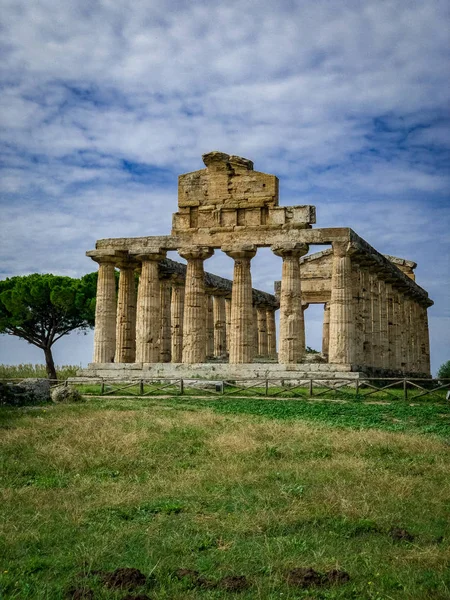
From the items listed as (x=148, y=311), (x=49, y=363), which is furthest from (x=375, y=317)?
(x=49, y=363)

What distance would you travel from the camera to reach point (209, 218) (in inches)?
1417

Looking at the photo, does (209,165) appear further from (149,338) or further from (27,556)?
(27,556)

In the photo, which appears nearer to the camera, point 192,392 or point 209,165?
point 192,392

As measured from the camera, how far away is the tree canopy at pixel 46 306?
2064 inches

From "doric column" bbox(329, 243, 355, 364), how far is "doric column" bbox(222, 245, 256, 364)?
4.32 meters

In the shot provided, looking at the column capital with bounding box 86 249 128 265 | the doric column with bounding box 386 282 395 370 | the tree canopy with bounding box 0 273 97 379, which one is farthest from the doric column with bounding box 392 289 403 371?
the tree canopy with bounding box 0 273 97 379

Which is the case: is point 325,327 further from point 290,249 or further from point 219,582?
point 219,582

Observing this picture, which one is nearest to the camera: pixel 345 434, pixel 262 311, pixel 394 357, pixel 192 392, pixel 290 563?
pixel 290 563

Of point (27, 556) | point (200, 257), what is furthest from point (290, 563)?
point (200, 257)

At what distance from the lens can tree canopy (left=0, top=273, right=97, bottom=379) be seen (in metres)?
52.4

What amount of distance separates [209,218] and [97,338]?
8988 millimetres

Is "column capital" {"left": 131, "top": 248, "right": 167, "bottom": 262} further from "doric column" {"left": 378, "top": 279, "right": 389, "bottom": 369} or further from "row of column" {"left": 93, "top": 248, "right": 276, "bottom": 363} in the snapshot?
"doric column" {"left": 378, "top": 279, "right": 389, "bottom": 369}

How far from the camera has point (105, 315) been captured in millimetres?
37719

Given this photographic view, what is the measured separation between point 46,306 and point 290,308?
85.7ft
